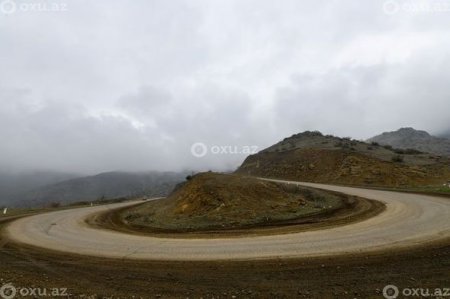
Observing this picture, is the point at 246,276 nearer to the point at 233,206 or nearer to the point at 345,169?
the point at 233,206

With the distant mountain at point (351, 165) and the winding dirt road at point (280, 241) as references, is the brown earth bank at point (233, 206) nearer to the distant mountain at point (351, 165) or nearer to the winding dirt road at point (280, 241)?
the winding dirt road at point (280, 241)

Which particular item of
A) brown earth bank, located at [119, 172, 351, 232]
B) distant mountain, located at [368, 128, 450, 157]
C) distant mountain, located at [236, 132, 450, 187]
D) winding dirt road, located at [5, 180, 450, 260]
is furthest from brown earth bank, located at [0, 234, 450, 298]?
distant mountain, located at [368, 128, 450, 157]

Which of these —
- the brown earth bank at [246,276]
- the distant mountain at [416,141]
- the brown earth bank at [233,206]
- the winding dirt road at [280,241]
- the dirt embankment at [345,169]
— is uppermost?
the distant mountain at [416,141]

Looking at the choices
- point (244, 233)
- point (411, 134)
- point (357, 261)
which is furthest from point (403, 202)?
point (411, 134)

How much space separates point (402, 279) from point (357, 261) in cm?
192

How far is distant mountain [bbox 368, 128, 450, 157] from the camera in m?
105

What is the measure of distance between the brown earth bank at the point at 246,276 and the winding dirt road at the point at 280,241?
99 centimetres

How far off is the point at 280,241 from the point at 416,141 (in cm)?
12021

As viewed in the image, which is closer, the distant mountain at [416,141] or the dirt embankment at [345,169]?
the dirt embankment at [345,169]

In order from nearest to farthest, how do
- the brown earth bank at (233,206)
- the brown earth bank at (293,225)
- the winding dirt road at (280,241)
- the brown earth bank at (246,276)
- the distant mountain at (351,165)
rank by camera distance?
1. the brown earth bank at (246,276)
2. the winding dirt road at (280,241)
3. the brown earth bank at (293,225)
4. the brown earth bank at (233,206)
5. the distant mountain at (351,165)

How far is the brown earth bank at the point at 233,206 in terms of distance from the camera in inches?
900

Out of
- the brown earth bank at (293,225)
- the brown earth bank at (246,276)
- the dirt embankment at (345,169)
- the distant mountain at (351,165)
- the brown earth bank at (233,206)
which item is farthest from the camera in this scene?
the distant mountain at (351,165)

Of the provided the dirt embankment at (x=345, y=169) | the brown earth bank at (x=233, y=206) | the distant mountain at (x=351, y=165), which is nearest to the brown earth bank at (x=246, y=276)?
the brown earth bank at (x=233, y=206)

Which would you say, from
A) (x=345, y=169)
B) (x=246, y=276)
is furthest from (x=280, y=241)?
(x=345, y=169)
